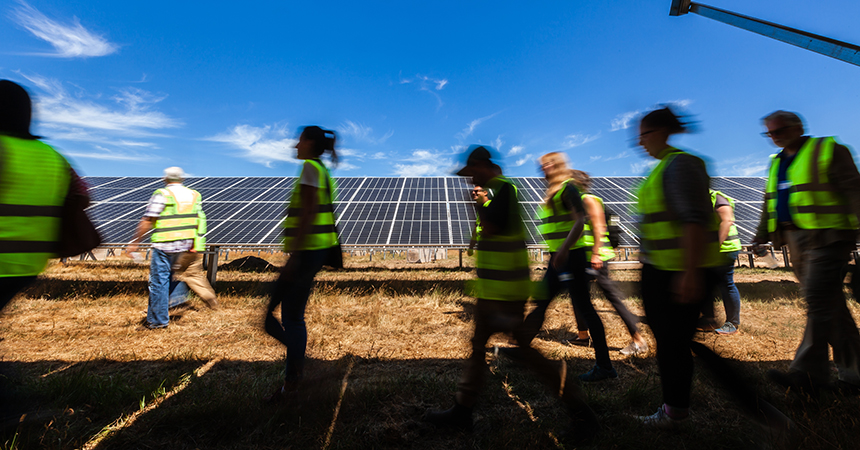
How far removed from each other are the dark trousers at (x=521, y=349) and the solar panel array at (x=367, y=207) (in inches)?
168

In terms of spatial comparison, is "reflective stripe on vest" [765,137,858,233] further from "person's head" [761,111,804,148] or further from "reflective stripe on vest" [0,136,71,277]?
"reflective stripe on vest" [0,136,71,277]

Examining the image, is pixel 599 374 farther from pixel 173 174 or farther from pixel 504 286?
pixel 173 174

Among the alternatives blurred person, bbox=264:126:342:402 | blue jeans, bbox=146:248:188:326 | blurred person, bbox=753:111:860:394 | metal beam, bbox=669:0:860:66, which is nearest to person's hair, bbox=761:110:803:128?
blurred person, bbox=753:111:860:394

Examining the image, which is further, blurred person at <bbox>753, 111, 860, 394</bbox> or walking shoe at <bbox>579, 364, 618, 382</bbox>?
walking shoe at <bbox>579, 364, 618, 382</bbox>

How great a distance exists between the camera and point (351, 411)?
246 cm

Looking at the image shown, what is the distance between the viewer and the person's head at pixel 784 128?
259 cm

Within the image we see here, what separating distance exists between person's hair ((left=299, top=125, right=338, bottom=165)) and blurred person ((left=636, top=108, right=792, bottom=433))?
77.5 inches

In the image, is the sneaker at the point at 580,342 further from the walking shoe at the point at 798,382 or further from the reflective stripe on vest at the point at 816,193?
the reflective stripe on vest at the point at 816,193

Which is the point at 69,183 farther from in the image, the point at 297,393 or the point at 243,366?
the point at 243,366

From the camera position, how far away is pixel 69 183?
1.96 meters

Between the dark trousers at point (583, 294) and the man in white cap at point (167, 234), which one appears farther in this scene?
the man in white cap at point (167, 234)

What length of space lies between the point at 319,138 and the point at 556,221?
2049 mm

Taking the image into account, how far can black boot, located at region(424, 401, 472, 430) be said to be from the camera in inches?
85.7

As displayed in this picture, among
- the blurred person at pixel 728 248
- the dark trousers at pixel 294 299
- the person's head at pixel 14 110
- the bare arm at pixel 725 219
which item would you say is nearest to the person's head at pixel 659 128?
the dark trousers at pixel 294 299
